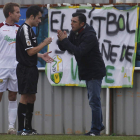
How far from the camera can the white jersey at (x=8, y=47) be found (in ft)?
20.6

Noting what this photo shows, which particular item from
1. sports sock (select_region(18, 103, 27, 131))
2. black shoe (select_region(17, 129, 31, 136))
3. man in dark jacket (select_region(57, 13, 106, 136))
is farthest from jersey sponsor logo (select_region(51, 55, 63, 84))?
black shoe (select_region(17, 129, 31, 136))

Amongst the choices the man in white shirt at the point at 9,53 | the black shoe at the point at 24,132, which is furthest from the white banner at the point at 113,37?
the black shoe at the point at 24,132

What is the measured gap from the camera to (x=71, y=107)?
8.12 meters

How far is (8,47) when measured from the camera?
6301 millimetres

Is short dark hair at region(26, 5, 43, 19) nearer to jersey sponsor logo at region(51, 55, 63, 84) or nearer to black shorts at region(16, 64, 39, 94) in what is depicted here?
black shorts at region(16, 64, 39, 94)

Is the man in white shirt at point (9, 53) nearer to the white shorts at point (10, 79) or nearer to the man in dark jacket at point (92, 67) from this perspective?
the white shorts at point (10, 79)

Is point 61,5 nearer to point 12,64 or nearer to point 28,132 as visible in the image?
point 12,64

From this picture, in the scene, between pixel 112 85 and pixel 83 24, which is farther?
pixel 112 85

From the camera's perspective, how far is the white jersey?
628 centimetres

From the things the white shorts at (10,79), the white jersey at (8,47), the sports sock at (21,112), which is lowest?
the sports sock at (21,112)

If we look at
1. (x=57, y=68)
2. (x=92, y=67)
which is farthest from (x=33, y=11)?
(x=57, y=68)

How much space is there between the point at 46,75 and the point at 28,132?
2.54m

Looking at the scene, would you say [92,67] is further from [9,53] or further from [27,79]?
[9,53]

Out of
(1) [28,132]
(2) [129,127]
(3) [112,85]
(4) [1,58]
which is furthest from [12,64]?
(2) [129,127]
